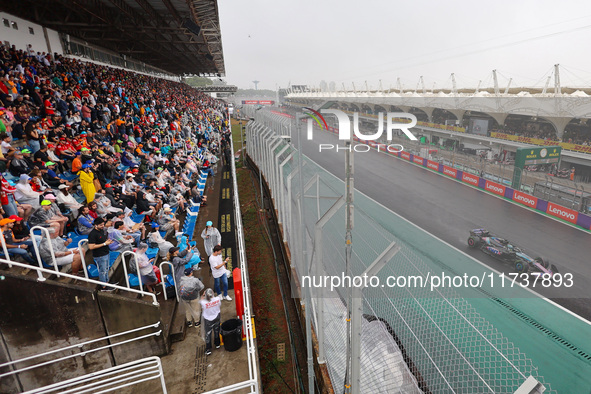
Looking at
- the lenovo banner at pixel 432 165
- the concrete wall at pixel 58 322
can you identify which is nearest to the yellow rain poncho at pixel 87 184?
the concrete wall at pixel 58 322

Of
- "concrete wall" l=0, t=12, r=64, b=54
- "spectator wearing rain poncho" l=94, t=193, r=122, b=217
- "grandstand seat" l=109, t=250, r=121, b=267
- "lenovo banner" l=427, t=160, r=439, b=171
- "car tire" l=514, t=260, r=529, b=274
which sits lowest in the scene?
"car tire" l=514, t=260, r=529, b=274

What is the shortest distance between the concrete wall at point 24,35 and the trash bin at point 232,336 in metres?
18.5

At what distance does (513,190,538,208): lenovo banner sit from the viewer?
61.8 ft

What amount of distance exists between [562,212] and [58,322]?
2146 centimetres

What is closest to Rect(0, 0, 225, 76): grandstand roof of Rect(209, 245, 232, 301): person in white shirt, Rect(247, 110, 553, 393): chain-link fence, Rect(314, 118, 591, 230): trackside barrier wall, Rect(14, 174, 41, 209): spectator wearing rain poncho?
Rect(314, 118, 591, 230): trackside barrier wall

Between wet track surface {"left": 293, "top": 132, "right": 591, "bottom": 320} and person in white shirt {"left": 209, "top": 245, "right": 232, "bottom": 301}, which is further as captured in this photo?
wet track surface {"left": 293, "top": 132, "right": 591, "bottom": 320}

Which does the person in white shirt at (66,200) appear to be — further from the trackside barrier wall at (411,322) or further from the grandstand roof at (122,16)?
the grandstand roof at (122,16)

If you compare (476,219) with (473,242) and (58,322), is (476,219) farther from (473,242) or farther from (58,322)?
(58,322)

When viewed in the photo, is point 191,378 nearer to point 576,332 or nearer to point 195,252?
point 195,252

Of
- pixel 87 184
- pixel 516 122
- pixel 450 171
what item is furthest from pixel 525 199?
pixel 87 184

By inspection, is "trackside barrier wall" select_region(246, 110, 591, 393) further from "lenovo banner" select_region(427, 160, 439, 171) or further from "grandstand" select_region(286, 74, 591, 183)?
"lenovo banner" select_region(427, 160, 439, 171)

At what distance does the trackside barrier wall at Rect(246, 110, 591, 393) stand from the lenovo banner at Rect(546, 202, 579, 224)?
8.52m

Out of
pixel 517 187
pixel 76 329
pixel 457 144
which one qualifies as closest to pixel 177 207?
pixel 76 329

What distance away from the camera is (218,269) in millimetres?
6562
